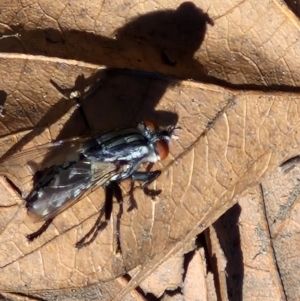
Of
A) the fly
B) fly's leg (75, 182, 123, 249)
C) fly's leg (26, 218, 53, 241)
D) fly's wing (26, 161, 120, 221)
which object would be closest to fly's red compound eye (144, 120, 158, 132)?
the fly

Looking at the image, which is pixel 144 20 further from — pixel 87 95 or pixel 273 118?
pixel 273 118

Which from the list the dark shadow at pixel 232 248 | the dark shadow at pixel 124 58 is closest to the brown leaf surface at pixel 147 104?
the dark shadow at pixel 124 58

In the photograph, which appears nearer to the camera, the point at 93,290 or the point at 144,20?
the point at 144,20

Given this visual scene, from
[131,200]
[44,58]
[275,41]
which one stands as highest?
[44,58]

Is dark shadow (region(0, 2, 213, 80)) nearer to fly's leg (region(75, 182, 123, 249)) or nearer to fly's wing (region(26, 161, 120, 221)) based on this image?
fly's wing (region(26, 161, 120, 221))

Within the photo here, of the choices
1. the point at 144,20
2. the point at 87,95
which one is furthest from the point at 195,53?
the point at 87,95

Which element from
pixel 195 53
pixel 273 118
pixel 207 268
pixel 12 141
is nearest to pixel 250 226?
pixel 207 268

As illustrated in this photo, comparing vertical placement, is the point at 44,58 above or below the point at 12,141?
above
